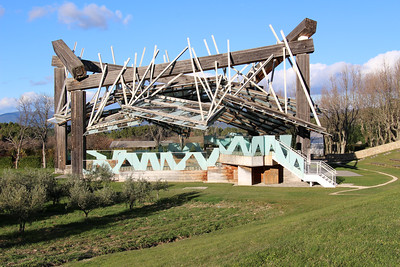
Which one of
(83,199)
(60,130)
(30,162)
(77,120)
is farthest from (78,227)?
(30,162)

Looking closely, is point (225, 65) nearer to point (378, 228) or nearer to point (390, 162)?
point (378, 228)

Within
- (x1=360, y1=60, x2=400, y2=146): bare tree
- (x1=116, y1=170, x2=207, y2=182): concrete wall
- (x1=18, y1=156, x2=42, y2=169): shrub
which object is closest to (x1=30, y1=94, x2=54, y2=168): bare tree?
(x1=18, y1=156, x2=42, y2=169): shrub

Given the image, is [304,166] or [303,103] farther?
[303,103]

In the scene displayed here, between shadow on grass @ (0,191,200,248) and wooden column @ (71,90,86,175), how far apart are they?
1128 centimetres

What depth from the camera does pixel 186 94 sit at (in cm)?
3238

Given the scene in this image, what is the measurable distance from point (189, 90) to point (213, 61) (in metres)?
4.79

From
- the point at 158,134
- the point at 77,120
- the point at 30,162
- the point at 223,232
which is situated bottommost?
the point at 223,232

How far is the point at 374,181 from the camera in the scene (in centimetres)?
2416

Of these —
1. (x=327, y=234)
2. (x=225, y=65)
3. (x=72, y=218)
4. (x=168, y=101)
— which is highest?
(x=225, y=65)

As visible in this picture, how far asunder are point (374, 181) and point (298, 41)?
10348 mm

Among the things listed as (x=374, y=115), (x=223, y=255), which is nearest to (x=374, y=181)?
(x=223, y=255)

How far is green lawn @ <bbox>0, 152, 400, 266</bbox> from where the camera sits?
8578 mm

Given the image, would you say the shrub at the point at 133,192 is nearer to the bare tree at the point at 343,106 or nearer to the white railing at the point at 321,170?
the white railing at the point at 321,170

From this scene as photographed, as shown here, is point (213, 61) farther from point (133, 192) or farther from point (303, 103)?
point (133, 192)
